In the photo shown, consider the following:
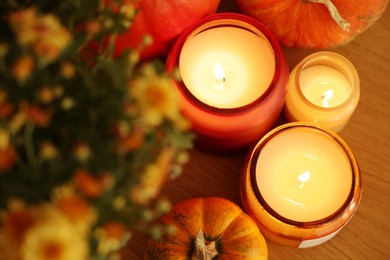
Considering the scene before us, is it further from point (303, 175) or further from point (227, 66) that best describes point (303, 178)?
point (227, 66)

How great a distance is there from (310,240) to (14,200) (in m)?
0.36

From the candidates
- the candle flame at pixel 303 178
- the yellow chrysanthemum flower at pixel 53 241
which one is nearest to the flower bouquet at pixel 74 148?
the yellow chrysanthemum flower at pixel 53 241

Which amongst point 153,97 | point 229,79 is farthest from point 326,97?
point 153,97

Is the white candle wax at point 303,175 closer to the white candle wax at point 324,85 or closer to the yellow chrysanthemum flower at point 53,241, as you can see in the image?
the white candle wax at point 324,85

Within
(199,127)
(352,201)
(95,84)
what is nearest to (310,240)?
(352,201)

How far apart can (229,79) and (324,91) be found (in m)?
0.12

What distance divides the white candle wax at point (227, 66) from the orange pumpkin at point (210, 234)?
0.13m

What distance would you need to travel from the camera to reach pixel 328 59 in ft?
2.22

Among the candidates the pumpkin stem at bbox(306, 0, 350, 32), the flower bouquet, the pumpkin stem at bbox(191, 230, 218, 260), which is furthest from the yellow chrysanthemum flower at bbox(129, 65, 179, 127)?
the pumpkin stem at bbox(306, 0, 350, 32)

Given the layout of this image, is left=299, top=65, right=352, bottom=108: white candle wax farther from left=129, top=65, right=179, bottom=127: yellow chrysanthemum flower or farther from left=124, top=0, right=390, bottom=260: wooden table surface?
left=129, top=65, right=179, bottom=127: yellow chrysanthemum flower

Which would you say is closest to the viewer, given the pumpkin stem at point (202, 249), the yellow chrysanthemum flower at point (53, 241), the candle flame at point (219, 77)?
the yellow chrysanthemum flower at point (53, 241)

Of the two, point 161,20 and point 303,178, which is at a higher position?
point 161,20

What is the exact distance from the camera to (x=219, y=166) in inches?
26.5

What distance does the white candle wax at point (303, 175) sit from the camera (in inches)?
24.6
